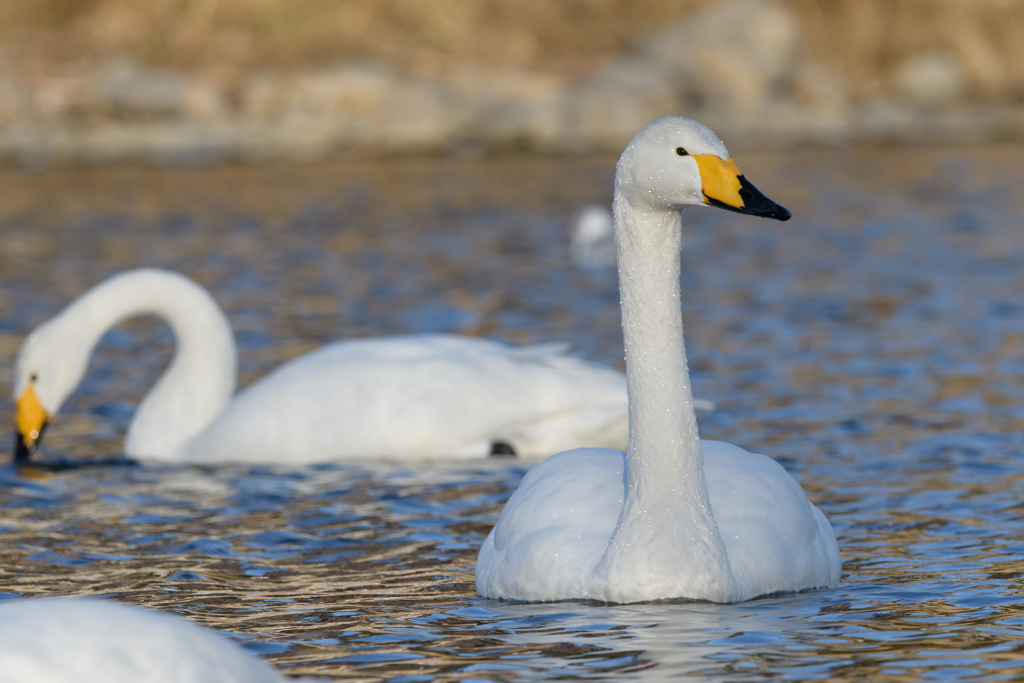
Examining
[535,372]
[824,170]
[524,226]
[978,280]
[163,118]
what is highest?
[163,118]

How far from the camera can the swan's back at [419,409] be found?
7867 millimetres

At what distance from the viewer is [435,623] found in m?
4.91

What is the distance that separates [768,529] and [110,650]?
2.61 metres

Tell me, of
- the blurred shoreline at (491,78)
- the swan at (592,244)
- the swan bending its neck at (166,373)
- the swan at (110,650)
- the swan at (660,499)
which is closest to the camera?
the swan at (110,650)

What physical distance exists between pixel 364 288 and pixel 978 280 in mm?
4933

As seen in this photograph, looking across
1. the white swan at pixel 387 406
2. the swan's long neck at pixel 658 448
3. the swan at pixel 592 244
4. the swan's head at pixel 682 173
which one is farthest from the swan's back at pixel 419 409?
the swan at pixel 592 244

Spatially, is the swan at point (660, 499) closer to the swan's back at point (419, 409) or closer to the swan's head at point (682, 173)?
the swan's head at point (682, 173)

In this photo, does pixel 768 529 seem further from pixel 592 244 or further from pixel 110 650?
pixel 592 244

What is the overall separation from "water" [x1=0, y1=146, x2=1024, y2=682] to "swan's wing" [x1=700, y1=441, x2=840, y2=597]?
0.30ft

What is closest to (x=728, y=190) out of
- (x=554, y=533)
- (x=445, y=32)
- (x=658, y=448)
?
(x=658, y=448)

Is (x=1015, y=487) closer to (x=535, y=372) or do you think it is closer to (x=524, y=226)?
(x=535, y=372)

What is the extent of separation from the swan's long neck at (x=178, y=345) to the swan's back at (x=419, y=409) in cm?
42

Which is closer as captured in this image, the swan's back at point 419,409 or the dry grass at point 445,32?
the swan's back at point 419,409

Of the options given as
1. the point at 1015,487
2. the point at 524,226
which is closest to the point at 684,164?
the point at 1015,487
